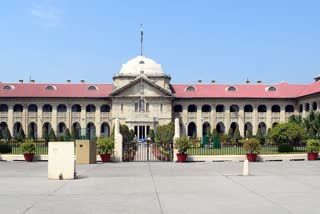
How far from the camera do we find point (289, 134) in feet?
132

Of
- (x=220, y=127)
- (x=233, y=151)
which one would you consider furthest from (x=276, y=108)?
(x=233, y=151)

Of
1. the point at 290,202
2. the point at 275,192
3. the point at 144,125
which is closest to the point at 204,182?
the point at 275,192

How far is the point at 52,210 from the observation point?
11.1 metres

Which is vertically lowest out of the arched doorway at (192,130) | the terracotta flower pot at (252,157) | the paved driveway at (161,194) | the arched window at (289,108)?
the paved driveway at (161,194)

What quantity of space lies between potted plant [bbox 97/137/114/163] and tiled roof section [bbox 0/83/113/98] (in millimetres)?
42798

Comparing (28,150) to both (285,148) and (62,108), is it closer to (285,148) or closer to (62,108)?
(285,148)

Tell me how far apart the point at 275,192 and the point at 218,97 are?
58.8 m

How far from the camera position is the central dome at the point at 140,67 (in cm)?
7712

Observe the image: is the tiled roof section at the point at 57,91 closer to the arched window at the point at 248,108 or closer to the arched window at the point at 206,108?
the arched window at the point at 206,108

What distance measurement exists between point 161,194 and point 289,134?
93.0ft

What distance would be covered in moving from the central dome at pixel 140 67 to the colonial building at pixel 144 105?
1.87 meters

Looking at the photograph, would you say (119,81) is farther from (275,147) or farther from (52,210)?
(52,210)

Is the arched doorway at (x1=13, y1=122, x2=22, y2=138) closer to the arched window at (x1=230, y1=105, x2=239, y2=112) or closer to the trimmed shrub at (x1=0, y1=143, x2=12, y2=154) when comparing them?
the arched window at (x1=230, y1=105, x2=239, y2=112)

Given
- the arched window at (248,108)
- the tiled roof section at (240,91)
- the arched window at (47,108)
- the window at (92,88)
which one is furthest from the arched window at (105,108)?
the arched window at (248,108)
